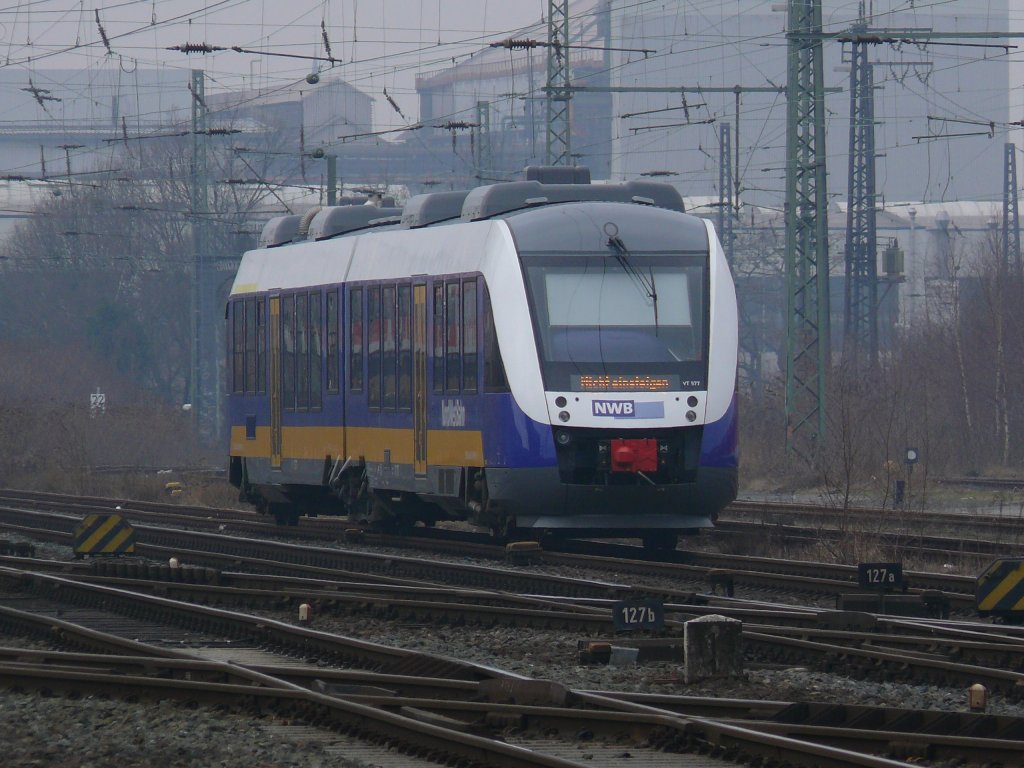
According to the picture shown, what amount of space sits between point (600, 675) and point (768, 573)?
5.59 m

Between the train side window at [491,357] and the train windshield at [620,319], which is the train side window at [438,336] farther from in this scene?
the train windshield at [620,319]

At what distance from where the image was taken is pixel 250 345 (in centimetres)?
2448

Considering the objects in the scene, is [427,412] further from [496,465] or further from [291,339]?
[291,339]

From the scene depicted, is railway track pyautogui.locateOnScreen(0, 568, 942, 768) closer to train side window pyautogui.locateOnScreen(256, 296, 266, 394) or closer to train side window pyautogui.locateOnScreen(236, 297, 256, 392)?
train side window pyautogui.locateOnScreen(256, 296, 266, 394)

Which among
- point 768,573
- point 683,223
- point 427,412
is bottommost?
point 768,573

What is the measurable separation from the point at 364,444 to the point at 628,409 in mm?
4444

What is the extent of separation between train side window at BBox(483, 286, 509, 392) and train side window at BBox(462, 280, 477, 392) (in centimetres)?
32

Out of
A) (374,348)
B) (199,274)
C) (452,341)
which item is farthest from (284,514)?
(199,274)

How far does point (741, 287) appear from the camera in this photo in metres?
73.4

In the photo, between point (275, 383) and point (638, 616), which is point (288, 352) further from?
point (638, 616)

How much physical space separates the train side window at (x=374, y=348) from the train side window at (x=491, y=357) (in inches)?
116

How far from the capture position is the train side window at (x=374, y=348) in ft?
67.2

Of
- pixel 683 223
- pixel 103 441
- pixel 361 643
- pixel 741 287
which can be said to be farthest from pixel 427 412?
pixel 741 287

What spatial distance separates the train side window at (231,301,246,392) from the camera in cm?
2477
